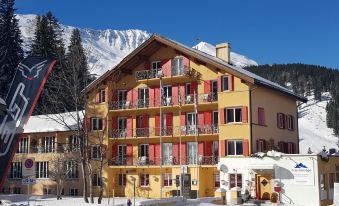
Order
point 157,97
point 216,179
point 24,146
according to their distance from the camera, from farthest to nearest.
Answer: point 24,146 < point 157,97 < point 216,179

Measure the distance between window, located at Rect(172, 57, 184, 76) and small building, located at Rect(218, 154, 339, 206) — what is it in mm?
9388

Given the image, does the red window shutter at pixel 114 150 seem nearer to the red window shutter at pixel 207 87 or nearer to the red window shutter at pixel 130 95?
the red window shutter at pixel 130 95

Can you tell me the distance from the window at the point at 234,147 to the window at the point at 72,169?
1680cm

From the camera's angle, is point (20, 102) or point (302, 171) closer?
point (20, 102)

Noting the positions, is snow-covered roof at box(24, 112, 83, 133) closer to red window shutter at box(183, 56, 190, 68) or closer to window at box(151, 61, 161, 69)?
window at box(151, 61, 161, 69)

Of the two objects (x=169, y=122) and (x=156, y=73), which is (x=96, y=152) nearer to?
(x=169, y=122)

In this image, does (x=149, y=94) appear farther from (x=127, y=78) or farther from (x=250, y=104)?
(x=250, y=104)

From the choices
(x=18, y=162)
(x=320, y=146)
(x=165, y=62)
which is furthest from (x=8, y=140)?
(x=320, y=146)

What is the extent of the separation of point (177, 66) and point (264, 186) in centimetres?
1363

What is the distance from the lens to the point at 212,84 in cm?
4481

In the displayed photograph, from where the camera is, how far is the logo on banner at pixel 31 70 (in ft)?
81.5

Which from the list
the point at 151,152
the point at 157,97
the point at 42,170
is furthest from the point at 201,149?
the point at 42,170

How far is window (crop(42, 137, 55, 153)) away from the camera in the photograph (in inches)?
2116

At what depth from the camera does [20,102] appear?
941 inches
